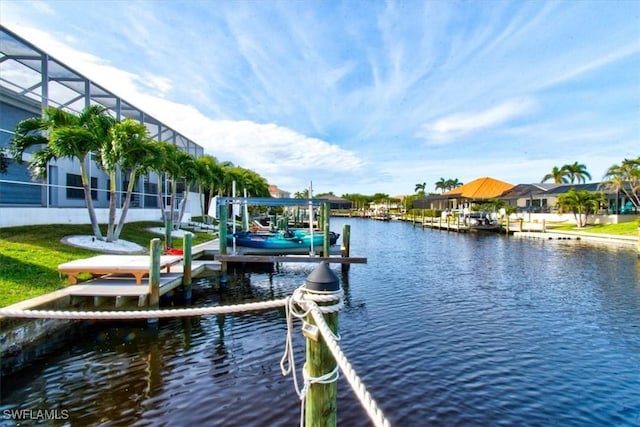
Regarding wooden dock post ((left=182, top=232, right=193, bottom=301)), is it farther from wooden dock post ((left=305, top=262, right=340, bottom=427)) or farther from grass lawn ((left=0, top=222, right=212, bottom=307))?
wooden dock post ((left=305, top=262, right=340, bottom=427))

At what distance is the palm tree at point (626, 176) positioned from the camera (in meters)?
40.9

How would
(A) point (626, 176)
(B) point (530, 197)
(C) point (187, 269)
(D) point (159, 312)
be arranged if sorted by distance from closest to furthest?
(D) point (159, 312), (C) point (187, 269), (A) point (626, 176), (B) point (530, 197)

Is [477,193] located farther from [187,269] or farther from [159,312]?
[159,312]

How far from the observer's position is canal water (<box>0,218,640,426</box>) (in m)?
6.07

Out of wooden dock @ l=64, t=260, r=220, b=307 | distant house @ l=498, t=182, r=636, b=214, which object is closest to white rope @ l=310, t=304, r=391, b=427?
wooden dock @ l=64, t=260, r=220, b=307

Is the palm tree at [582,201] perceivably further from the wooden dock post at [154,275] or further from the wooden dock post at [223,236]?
the wooden dock post at [154,275]

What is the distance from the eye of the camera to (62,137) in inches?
586

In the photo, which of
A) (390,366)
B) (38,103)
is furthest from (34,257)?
(38,103)

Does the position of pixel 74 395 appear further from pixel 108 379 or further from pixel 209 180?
pixel 209 180

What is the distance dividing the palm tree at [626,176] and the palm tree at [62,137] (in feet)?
169

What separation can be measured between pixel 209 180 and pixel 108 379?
26001 millimetres

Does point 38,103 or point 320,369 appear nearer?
point 320,369

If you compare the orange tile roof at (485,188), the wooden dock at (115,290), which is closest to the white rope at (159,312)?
the wooden dock at (115,290)

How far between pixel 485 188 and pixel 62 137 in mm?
71433
